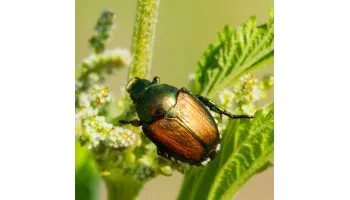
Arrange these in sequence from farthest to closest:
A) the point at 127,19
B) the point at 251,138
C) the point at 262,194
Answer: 1. the point at 127,19
2. the point at 262,194
3. the point at 251,138

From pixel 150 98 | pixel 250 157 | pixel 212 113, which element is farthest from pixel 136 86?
pixel 250 157

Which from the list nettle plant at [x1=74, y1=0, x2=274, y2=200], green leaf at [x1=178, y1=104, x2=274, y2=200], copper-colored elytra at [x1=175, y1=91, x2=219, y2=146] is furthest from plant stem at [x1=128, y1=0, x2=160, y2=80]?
green leaf at [x1=178, y1=104, x2=274, y2=200]

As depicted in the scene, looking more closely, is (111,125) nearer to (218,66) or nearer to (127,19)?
(218,66)

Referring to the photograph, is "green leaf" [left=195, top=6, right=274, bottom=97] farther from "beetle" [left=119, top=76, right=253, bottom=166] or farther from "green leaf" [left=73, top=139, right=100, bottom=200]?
"green leaf" [left=73, top=139, right=100, bottom=200]

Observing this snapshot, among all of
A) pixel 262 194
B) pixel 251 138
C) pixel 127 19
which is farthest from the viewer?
pixel 127 19

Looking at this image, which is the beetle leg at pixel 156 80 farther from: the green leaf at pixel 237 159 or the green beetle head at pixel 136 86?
the green leaf at pixel 237 159

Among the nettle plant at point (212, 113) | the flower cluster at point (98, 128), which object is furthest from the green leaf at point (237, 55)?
the flower cluster at point (98, 128)

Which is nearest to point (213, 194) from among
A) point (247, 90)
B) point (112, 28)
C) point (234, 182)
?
point (234, 182)

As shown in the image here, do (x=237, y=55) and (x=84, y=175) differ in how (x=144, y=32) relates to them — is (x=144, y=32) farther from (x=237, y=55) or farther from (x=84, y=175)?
(x=84, y=175)
